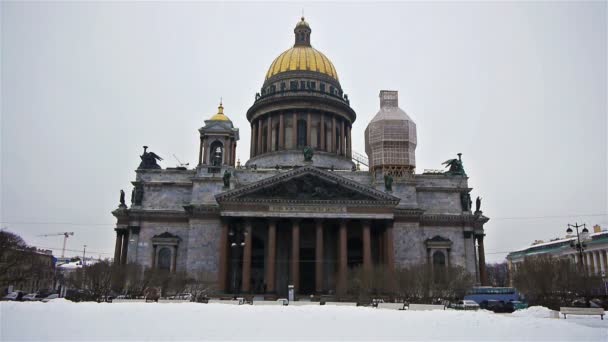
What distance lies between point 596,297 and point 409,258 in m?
16.3

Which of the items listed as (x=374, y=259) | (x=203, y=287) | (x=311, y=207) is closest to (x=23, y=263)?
(x=203, y=287)

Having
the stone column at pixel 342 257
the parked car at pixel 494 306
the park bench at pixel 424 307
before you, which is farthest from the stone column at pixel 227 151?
the park bench at pixel 424 307

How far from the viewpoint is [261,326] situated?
1869 centimetres

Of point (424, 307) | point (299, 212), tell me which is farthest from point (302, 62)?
point (424, 307)

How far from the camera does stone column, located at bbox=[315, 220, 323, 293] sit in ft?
141

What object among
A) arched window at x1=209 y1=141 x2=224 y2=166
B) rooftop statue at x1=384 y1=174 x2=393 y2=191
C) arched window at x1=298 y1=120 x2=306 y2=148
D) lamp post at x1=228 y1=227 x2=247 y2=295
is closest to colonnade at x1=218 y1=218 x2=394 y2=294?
lamp post at x1=228 y1=227 x2=247 y2=295

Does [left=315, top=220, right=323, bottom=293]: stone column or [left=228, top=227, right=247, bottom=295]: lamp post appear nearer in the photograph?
[left=315, top=220, right=323, bottom=293]: stone column

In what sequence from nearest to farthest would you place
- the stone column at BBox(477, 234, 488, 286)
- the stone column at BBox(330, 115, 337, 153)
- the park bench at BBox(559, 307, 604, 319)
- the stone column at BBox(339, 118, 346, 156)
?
Result: the park bench at BBox(559, 307, 604, 319), the stone column at BBox(477, 234, 488, 286), the stone column at BBox(330, 115, 337, 153), the stone column at BBox(339, 118, 346, 156)

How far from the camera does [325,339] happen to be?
15.9 m

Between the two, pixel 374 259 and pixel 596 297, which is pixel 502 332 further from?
pixel 374 259

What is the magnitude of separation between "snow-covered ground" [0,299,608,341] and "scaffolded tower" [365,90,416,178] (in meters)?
32.9

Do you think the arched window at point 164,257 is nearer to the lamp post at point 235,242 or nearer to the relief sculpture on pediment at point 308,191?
the lamp post at point 235,242

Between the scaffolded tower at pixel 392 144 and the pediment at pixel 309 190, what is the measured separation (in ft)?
32.8

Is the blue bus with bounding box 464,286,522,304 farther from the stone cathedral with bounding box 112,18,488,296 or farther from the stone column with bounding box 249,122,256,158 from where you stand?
the stone column with bounding box 249,122,256,158
